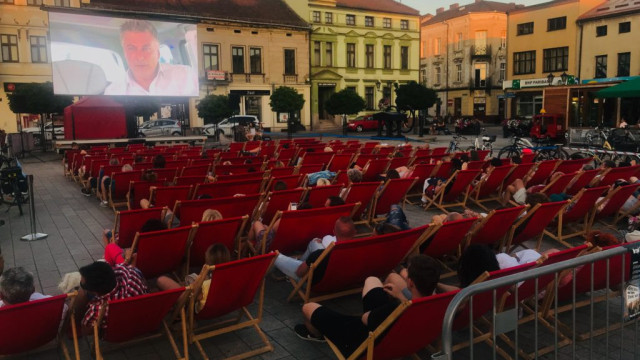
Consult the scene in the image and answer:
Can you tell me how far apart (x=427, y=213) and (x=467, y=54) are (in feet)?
160

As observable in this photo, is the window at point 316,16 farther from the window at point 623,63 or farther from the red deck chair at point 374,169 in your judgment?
the red deck chair at point 374,169

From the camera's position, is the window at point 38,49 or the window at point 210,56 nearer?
the window at point 38,49

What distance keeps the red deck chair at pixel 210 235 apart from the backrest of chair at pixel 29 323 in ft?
5.67

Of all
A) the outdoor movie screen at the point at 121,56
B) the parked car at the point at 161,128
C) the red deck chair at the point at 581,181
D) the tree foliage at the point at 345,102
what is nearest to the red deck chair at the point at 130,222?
the red deck chair at the point at 581,181

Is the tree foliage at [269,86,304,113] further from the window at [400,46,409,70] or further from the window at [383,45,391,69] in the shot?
the window at [400,46,409,70]

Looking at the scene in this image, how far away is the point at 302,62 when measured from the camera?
43.6 metres

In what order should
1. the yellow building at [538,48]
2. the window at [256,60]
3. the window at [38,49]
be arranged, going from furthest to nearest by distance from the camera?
the yellow building at [538,48], the window at [256,60], the window at [38,49]

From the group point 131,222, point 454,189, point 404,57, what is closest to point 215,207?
point 131,222

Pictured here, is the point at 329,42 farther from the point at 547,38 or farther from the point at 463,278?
the point at 463,278

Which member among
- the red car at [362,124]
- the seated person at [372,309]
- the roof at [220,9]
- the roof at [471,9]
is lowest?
the seated person at [372,309]

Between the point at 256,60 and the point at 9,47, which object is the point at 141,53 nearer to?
the point at 9,47

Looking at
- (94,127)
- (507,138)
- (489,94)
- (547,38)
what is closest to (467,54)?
(489,94)

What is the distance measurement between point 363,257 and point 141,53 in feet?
79.4

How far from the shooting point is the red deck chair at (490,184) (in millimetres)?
8703
